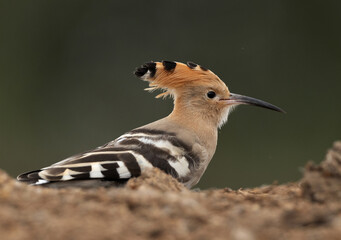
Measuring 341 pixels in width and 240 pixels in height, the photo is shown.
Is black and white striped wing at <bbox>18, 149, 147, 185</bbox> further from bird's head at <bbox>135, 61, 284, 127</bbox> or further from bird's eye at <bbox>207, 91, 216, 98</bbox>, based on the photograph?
bird's eye at <bbox>207, 91, 216, 98</bbox>

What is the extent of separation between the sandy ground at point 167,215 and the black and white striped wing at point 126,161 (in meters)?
0.64

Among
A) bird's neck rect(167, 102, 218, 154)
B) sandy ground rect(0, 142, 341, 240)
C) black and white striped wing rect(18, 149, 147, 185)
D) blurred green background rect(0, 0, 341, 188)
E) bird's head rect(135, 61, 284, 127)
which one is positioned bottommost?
sandy ground rect(0, 142, 341, 240)

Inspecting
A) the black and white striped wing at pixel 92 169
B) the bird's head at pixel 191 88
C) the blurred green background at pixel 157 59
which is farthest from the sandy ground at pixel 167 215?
the blurred green background at pixel 157 59

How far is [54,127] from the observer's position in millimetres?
7961

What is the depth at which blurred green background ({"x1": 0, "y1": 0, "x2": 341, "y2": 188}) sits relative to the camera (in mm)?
7411

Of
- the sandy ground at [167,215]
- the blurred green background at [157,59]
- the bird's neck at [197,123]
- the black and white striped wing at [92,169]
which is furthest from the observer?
the blurred green background at [157,59]

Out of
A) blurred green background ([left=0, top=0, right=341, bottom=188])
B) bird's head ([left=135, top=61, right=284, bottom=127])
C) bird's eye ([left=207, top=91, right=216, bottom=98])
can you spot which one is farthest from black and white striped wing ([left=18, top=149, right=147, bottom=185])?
blurred green background ([left=0, top=0, right=341, bottom=188])

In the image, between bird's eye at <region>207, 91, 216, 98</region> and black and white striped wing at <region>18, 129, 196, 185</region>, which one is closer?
black and white striped wing at <region>18, 129, 196, 185</region>

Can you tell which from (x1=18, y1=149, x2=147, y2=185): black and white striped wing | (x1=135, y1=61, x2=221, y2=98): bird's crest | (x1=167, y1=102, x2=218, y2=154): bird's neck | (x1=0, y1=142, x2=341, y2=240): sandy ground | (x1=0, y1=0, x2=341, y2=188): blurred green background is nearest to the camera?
(x1=0, y1=142, x2=341, y2=240): sandy ground

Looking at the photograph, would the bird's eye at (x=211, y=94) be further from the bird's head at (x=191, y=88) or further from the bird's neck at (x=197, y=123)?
the bird's neck at (x=197, y=123)

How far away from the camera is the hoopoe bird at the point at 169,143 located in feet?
8.92

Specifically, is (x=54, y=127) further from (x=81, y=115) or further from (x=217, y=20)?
(x=217, y=20)

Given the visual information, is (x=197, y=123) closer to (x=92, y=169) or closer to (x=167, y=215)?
(x=92, y=169)

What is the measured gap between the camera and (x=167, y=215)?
5.50ft
